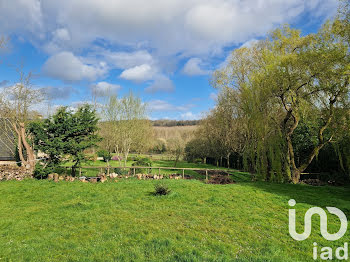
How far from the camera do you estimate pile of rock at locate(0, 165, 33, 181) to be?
1262 cm

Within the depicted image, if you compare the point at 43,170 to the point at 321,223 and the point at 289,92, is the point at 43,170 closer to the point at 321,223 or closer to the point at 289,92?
the point at 321,223

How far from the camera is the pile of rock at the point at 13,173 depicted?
1262 centimetres

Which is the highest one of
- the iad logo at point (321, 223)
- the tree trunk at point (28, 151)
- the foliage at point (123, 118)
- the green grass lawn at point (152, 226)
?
the foliage at point (123, 118)

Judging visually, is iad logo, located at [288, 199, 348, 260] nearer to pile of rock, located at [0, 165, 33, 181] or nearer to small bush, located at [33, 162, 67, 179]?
small bush, located at [33, 162, 67, 179]

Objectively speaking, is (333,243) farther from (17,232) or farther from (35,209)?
(35,209)

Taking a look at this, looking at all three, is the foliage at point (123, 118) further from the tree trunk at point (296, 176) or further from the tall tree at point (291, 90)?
the tree trunk at point (296, 176)

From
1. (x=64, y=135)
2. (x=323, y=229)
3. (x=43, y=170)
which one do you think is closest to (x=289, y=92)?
(x=323, y=229)

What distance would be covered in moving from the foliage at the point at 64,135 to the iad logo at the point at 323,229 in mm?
11806

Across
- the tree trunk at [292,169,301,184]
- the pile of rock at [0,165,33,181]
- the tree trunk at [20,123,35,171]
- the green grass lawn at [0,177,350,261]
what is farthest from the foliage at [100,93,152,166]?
the tree trunk at [292,169,301,184]

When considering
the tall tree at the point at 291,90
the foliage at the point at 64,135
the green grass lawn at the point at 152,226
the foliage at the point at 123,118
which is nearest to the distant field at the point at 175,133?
the foliage at the point at 123,118

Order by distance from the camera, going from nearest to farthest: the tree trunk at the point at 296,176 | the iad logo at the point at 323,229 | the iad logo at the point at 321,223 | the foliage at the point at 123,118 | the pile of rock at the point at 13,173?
1. the iad logo at the point at 323,229
2. the iad logo at the point at 321,223
3. the pile of rock at the point at 13,173
4. the tree trunk at the point at 296,176
5. the foliage at the point at 123,118

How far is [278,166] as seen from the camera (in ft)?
46.0

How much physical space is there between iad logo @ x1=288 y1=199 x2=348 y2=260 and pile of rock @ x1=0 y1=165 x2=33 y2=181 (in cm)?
1396

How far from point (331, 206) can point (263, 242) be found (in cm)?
503
